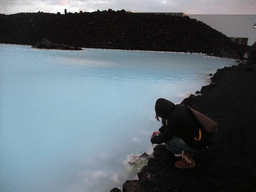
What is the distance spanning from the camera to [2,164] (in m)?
2.65

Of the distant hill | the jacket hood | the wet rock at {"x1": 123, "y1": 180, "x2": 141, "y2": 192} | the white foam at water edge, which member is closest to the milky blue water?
the white foam at water edge

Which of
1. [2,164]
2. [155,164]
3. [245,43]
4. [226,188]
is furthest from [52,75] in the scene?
[245,43]

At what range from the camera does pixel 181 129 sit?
6.81ft

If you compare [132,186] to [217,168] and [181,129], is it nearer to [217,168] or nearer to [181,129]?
[181,129]

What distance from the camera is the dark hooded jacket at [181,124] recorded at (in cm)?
203

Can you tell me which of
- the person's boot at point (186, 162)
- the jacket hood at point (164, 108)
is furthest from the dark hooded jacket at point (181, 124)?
the person's boot at point (186, 162)

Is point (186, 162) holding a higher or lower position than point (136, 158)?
higher

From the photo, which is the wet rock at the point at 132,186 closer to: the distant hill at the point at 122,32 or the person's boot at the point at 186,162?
the person's boot at the point at 186,162

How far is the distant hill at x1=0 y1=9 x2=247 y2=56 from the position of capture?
27.2 m

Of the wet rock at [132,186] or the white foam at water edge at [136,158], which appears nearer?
the wet rock at [132,186]

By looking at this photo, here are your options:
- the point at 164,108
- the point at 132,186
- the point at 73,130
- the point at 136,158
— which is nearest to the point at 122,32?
the point at 73,130

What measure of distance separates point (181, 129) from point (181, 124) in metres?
0.07

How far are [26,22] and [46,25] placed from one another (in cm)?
595

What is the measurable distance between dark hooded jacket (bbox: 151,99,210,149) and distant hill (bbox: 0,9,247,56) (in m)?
24.2
